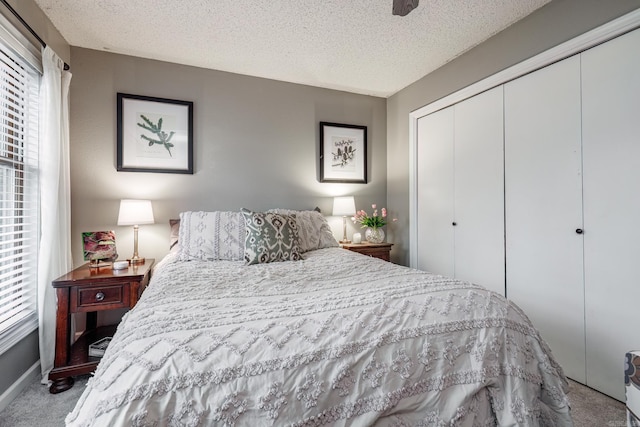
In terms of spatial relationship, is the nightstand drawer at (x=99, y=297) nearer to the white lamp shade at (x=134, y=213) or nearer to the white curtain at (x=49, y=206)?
the white curtain at (x=49, y=206)

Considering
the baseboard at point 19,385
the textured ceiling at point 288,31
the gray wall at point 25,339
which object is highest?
the textured ceiling at point 288,31

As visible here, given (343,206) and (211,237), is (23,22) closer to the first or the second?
(211,237)

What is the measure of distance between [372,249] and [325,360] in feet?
8.00

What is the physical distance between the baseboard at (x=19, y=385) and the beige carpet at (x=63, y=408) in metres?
0.03

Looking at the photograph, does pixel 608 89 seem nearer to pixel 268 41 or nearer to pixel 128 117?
pixel 268 41

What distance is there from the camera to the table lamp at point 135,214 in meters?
2.36

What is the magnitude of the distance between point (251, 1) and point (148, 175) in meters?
1.77

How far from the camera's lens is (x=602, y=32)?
1.83m

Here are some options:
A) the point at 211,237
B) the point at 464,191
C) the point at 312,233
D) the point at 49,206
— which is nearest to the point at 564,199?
the point at 464,191

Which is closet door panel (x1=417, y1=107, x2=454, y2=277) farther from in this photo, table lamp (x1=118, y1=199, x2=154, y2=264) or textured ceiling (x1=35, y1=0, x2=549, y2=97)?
table lamp (x1=118, y1=199, x2=154, y2=264)

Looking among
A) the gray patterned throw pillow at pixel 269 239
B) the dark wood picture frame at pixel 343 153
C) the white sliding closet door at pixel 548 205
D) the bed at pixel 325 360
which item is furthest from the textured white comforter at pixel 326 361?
the dark wood picture frame at pixel 343 153

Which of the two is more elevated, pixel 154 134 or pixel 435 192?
pixel 154 134

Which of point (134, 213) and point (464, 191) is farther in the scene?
point (464, 191)

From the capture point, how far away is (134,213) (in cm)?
239
